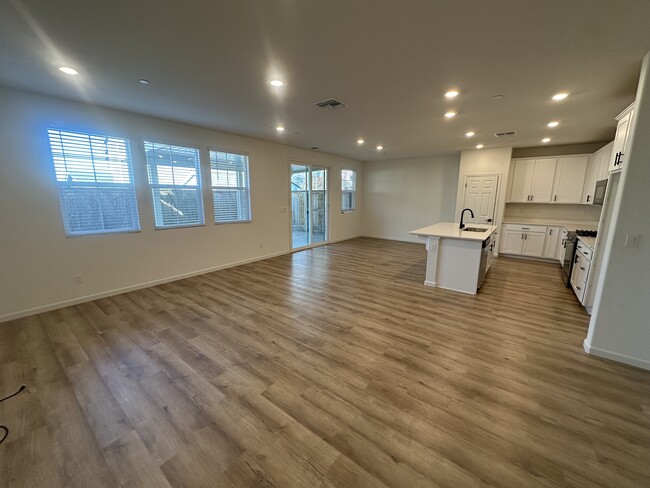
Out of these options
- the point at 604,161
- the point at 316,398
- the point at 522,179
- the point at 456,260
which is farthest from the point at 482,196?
the point at 316,398

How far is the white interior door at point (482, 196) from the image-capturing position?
620 centimetres

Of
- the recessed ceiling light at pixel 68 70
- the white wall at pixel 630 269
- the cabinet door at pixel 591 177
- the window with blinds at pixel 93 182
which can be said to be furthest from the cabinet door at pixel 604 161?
the window with blinds at pixel 93 182

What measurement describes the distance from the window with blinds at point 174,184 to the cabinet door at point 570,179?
7548 mm

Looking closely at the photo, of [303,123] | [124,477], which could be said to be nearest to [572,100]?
[303,123]

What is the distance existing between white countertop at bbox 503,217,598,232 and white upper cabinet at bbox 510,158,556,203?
489 mm

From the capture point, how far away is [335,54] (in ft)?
7.22

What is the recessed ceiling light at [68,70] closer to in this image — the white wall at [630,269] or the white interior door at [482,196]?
the white wall at [630,269]

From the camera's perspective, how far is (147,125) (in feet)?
13.1

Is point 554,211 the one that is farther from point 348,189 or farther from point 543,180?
point 348,189

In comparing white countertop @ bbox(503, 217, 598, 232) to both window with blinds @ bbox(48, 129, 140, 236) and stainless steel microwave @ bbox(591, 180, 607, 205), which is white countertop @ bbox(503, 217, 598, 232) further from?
window with blinds @ bbox(48, 129, 140, 236)

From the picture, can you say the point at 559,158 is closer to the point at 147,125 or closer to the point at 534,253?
the point at 534,253

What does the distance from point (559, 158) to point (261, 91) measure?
6420mm

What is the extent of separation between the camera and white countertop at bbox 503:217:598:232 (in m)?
5.36

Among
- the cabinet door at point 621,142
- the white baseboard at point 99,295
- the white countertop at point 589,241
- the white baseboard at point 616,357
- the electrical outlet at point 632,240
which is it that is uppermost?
the cabinet door at point 621,142
